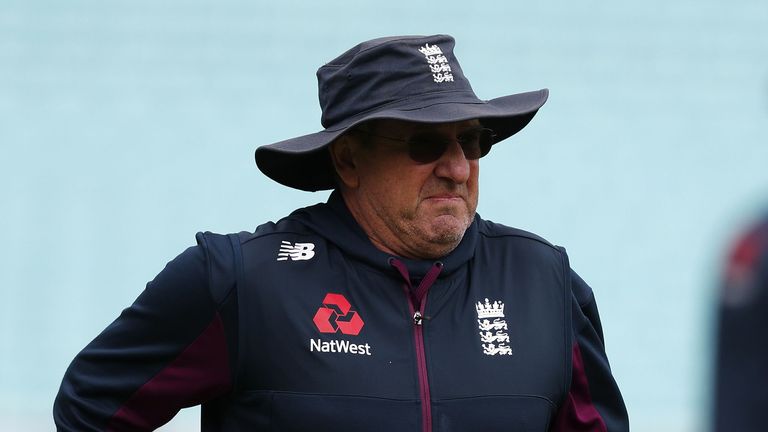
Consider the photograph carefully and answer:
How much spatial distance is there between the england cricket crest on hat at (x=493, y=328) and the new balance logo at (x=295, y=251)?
361 millimetres

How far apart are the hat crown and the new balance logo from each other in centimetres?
26

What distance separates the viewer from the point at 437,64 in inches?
156

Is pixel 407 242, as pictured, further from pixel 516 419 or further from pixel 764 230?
pixel 764 230

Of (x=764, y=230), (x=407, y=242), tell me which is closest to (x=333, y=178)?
(x=407, y=242)

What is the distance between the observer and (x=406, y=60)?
12.9 ft

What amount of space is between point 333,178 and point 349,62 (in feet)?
0.95

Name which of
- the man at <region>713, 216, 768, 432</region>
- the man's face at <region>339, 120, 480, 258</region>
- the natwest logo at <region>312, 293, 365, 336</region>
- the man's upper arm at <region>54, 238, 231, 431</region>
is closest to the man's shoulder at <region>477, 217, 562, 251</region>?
the man's face at <region>339, 120, 480, 258</region>

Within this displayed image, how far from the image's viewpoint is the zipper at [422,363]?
147 inches

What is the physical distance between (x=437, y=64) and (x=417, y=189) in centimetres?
28

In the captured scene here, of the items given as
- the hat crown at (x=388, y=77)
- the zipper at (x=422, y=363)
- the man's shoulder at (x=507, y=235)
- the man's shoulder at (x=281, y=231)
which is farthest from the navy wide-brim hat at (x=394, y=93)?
the zipper at (x=422, y=363)

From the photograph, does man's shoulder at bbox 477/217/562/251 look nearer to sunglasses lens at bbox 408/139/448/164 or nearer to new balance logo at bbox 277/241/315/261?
sunglasses lens at bbox 408/139/448/164

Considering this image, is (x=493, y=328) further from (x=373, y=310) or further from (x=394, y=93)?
(x=394, y=93)

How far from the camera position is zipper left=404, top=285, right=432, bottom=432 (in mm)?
3729

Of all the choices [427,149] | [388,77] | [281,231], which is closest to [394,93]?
[388,77]
